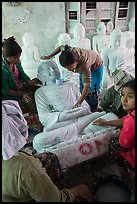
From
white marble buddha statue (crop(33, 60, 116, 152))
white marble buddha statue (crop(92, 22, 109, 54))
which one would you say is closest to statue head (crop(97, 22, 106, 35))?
white marble buddha statue (crop(92, 22, 109, 54))

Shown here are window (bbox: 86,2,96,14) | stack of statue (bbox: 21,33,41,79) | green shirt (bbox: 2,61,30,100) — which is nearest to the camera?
green shirt (bbox: 2,61,30,100)

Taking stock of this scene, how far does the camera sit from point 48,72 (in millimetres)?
2400

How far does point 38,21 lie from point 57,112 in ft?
9.00

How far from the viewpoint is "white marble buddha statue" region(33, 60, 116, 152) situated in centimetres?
210

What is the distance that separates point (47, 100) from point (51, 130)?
0.36 metres

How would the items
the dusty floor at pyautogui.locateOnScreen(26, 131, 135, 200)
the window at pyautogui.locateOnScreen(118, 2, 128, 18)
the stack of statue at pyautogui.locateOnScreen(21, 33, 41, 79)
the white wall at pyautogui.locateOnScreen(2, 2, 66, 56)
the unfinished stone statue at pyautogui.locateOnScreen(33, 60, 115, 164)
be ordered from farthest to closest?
the window at pyautogui.locateOnScreen(118, 2, 128, 18) < the white wall at pyautogui.locateOnScreen(2, 2, 66, 56) < the stack of statue at pyautogui.locateOnScreen(21, 33, 41, 79) < the unfinished stone statue at pyautogui.locateOnScreen(33, 60, 115, 164) < the dusty floor at pyautogui.locateOnScreen(26, 131, 135, 200)

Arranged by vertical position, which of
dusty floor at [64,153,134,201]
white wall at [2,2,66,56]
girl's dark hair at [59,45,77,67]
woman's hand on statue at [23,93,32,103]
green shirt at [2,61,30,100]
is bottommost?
dusty floor at [64,153,134,201]

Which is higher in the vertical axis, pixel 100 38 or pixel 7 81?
pixel 100 38

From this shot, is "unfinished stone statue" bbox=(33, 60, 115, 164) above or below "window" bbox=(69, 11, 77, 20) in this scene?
below

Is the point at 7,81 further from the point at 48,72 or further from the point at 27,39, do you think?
the point at 27,39

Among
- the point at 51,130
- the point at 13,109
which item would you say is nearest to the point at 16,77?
the point at 51,130

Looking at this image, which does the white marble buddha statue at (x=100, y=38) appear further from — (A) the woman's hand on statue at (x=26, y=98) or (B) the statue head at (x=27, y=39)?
(A) the woman's hand on statue at (x=26, y=98)

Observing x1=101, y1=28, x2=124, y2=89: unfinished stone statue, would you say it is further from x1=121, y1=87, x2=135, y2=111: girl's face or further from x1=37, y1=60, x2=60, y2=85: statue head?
x1=121, y1=87, x2=135, y2=111: girl's face

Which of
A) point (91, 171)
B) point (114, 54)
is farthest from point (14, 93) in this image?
point (114, 54)
